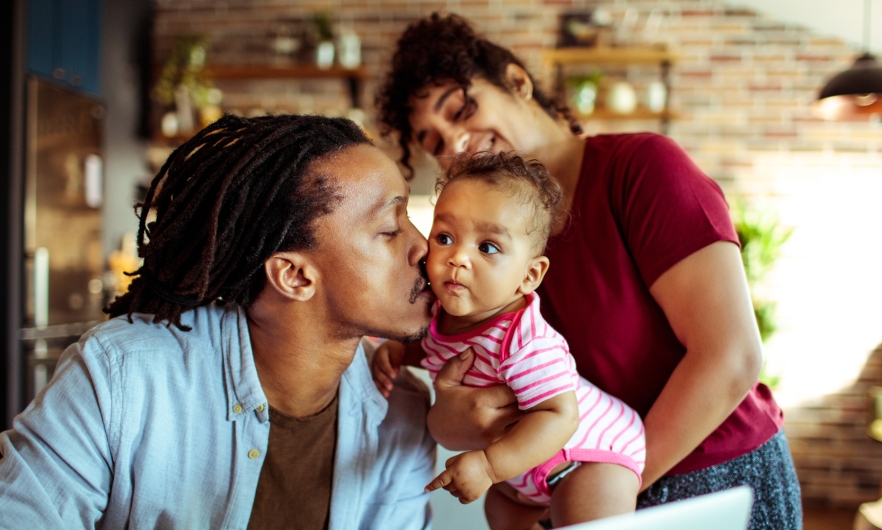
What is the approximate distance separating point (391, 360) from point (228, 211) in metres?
0.47

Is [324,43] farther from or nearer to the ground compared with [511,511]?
farther from the ground

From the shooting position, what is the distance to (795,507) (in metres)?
1.26

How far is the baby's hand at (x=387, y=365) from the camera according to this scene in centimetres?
141

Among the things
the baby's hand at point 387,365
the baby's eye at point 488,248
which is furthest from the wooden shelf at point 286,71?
the baby's eye at point 488,248

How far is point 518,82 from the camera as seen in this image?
1524 mm

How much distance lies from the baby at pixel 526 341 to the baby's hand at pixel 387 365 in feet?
0.75

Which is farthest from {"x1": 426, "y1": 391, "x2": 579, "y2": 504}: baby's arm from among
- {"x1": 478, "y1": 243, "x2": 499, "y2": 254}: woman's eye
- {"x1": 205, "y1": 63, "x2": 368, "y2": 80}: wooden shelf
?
{"x1": 205, "y1": 63, "x2": 368, "y2": 80}: wooden shelf

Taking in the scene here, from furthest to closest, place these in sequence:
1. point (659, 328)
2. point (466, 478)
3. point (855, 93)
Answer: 1. point (855, 93)
2. point (659, 328)
3. point (466, 478)

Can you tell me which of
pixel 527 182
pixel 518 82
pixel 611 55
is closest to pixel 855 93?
pixel 611 55

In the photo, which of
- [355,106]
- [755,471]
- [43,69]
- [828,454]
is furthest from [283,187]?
[828,454]

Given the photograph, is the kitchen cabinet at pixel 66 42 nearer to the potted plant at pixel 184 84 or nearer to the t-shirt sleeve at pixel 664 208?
the potted plant at pixel 184 84

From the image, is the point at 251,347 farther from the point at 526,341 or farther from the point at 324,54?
the point at 324,54

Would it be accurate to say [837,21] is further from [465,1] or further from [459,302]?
[459,302]

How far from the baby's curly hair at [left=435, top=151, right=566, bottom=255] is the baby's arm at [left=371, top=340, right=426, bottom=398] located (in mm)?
382
